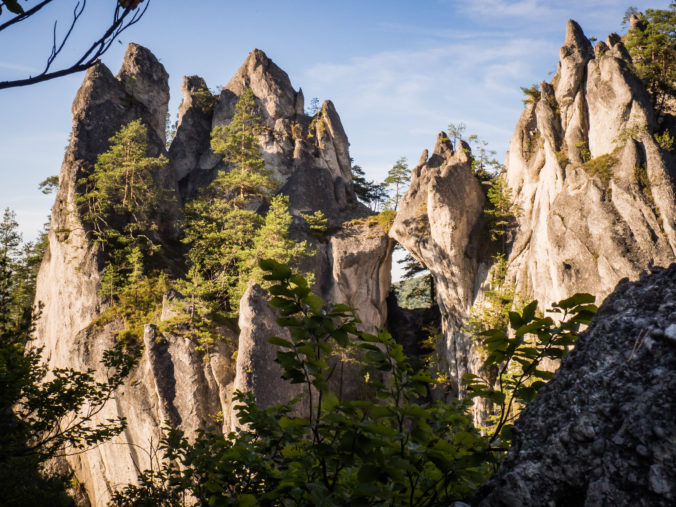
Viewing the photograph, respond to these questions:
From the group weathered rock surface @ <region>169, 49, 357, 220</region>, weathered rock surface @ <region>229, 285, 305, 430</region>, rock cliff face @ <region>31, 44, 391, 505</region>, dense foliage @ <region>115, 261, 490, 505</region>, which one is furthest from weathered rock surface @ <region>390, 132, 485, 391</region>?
dense foliage @ <region>115, 261, 490, 505</region>

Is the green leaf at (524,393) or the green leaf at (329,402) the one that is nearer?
the green leaf at (329,402)

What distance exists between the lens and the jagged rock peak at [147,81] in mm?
29359

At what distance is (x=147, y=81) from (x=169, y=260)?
15735 mm

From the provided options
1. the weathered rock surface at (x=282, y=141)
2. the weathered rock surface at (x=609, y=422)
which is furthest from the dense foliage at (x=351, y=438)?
the weathered rock surface at (x=282, y=141)

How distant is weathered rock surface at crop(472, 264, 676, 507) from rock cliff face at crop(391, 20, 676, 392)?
48.3 feet

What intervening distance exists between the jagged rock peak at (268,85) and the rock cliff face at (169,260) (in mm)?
95

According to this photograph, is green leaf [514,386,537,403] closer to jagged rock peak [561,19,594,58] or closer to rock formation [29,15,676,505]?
rock formation [29,15,676,505]

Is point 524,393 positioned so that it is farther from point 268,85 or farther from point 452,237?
point 268,85

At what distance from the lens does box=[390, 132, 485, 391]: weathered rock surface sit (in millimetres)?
20797

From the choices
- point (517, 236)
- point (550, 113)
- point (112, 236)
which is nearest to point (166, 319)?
point (112, 236)

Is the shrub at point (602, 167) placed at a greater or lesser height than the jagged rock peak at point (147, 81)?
lesser

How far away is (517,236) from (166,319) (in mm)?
16461

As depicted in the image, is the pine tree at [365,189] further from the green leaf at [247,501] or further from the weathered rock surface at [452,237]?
the green leaf at [247,501]

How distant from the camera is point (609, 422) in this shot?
146 centimetres
